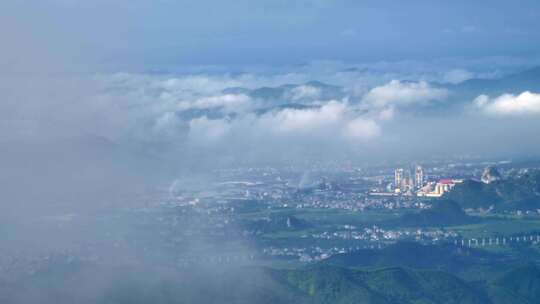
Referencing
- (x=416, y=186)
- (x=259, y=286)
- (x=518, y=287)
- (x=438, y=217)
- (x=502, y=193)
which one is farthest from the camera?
(x=416, y=186)

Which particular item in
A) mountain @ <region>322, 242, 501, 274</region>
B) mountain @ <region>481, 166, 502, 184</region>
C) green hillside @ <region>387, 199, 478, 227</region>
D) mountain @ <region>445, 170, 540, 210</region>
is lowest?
mountain @ <region>322, 242, 501, 274</region>

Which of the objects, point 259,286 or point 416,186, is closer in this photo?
point 259,286

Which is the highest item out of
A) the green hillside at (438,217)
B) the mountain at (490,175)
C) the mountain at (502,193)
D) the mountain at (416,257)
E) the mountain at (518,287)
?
the mountain at (490,175)

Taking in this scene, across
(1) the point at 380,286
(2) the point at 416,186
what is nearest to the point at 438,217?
(2) the point at 416,186

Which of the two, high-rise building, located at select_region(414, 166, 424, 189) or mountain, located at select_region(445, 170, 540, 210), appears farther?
high-rise building, located at select_region(414, 166, 424, 189)

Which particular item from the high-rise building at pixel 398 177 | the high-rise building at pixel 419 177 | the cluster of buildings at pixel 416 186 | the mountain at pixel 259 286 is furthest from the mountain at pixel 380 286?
the high-rise building at pixel 419 177

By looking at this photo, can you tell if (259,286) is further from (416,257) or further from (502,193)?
(502,193)

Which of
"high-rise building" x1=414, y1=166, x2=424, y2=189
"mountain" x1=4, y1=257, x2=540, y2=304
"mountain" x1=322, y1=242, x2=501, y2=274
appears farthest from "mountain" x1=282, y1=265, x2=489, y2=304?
"high-rise building" x1=414, y1=166, x2=424, y2=189

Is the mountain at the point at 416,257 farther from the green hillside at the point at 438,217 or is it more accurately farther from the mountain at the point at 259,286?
the green hillside at the point at 438,217

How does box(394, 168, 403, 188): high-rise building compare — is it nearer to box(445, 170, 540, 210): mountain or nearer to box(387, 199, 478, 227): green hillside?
box(445, 170, 540, 210): mountain
